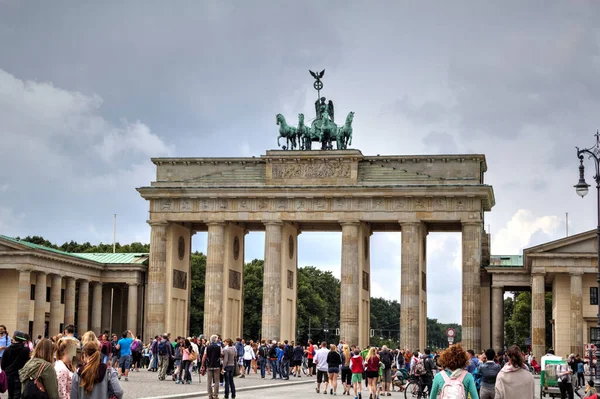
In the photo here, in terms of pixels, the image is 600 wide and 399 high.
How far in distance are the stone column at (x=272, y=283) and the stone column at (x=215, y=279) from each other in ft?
12.3

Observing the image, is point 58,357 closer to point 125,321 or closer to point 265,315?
point 265,315

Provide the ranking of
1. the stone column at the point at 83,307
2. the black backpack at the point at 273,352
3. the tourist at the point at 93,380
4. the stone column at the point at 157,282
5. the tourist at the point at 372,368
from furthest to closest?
the stone column at the point at 83,307
the stone column at the point at 157,282
the black backpack at the point at 273,352
the tourist at the point at 372,368
the tourist at the point at 93,380

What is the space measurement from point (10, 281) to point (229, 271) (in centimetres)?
1792

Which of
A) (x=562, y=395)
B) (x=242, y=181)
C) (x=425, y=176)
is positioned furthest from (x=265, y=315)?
(x=562, y=395)

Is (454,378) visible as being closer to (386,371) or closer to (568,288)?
(386,371)

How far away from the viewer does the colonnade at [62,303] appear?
71750mm

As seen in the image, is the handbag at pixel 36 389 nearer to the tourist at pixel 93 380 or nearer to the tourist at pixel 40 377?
the tourist at pixel 40 377

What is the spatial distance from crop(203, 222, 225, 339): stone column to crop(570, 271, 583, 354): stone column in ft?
91.6

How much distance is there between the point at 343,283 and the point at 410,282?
17.3 feet

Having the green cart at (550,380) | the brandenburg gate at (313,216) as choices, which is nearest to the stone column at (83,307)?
the brandenburg gate at (313,216)

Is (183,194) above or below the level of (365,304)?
above

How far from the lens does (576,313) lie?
6775 cm

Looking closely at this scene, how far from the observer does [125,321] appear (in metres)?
90.7

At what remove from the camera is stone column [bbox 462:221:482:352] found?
75688 mm
